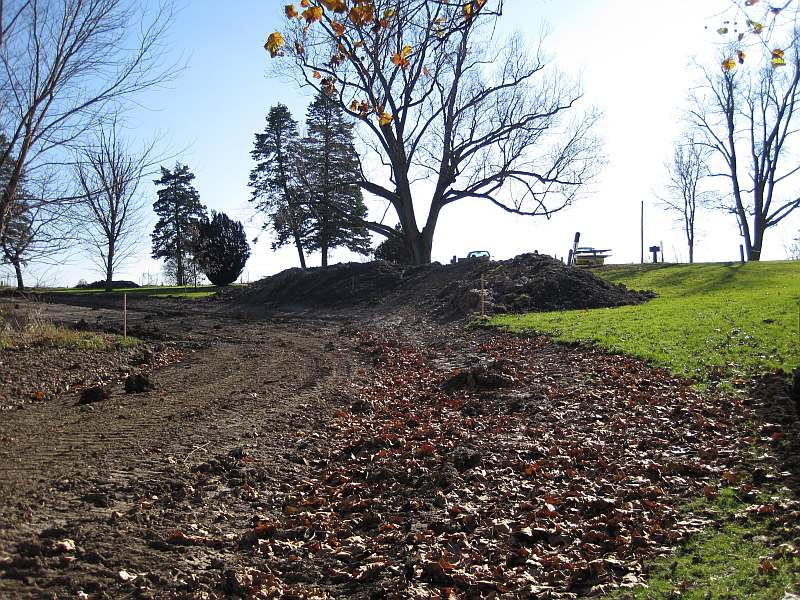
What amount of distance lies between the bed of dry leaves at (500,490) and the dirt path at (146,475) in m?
0.28

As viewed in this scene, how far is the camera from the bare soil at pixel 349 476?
4176 mm

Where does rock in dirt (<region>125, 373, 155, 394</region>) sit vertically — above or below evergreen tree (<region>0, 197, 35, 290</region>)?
below

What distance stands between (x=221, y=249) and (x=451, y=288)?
2472cm

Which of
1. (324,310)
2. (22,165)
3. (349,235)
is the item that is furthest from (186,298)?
(22,165)

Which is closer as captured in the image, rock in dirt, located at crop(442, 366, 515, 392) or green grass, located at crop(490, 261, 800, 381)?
green grass, located at crop(490, 261, 800, 381)

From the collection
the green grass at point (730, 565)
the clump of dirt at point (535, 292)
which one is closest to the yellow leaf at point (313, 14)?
the green grass at point (730, 565)

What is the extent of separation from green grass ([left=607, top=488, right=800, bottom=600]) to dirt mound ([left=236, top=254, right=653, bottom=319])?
555 inches

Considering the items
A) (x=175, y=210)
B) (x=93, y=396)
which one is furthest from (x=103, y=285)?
(x=93, y=396)

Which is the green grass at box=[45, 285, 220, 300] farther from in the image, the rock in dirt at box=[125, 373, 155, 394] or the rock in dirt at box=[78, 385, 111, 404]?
the rock in dirt at box=[78, 385, 111, 404]

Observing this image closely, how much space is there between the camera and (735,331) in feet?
35.8

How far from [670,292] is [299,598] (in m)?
21.3

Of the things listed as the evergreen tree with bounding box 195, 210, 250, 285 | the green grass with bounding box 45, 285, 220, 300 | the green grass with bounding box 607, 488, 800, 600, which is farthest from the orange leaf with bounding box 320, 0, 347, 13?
the evergreen tree with bounding box 195, 210, 250, 285

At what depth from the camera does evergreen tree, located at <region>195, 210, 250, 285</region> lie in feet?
137

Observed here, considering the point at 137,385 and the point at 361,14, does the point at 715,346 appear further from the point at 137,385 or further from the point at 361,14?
the point at 137,385
